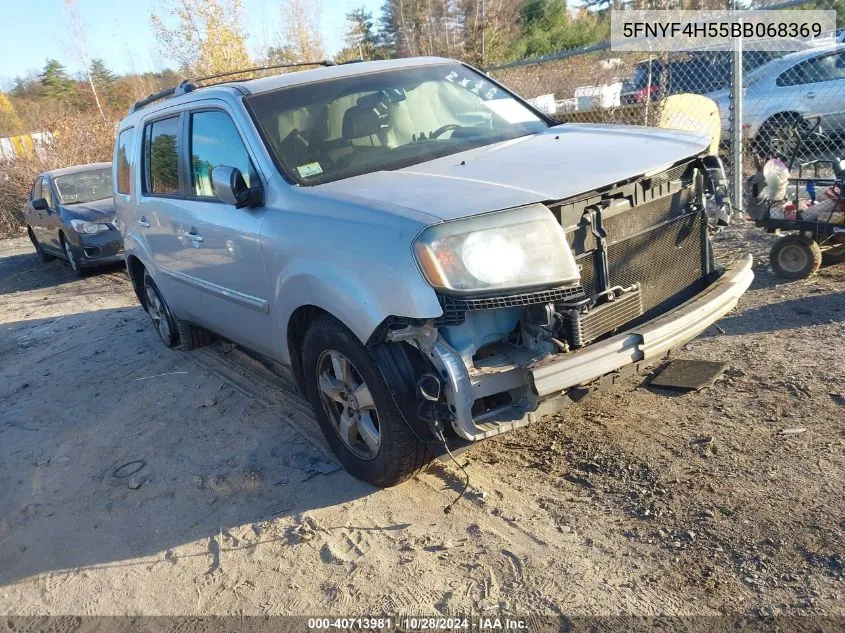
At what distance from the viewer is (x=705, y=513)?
297 cm

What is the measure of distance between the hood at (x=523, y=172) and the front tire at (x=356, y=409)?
686mm

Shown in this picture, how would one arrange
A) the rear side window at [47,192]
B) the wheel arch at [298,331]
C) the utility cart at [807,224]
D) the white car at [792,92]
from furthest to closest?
the rear side window at [47,192], the white car at [792,92], the utility cart at [807,224], the wheel arch at [298,331]

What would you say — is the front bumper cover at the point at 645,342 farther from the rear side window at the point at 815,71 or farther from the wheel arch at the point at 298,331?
the rear side window at the point at 815,71

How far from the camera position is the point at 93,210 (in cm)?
1094

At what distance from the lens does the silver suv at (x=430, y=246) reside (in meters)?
2.84

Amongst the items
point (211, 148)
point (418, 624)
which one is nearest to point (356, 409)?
point (418, 624)

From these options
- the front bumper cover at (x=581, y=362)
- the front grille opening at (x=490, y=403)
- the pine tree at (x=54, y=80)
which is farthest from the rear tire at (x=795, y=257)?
the pine tree at (x=54, y=80)

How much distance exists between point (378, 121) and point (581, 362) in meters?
2.02

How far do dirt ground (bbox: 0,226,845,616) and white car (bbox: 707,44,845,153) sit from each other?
5449mm

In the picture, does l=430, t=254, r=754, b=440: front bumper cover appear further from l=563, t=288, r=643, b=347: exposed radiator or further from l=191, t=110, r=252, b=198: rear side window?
l=191, t=110, r=252, b=198: rear side window

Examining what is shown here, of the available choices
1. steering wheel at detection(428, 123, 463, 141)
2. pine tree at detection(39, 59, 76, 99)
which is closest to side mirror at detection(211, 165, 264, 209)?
steering wheel at detection(428, 123, 463, 141)

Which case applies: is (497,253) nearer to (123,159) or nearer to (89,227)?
(123,159)

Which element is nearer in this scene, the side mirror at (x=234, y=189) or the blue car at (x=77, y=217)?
the side mirror at (x=234, y=189)

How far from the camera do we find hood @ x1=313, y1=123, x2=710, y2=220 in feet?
9.75
